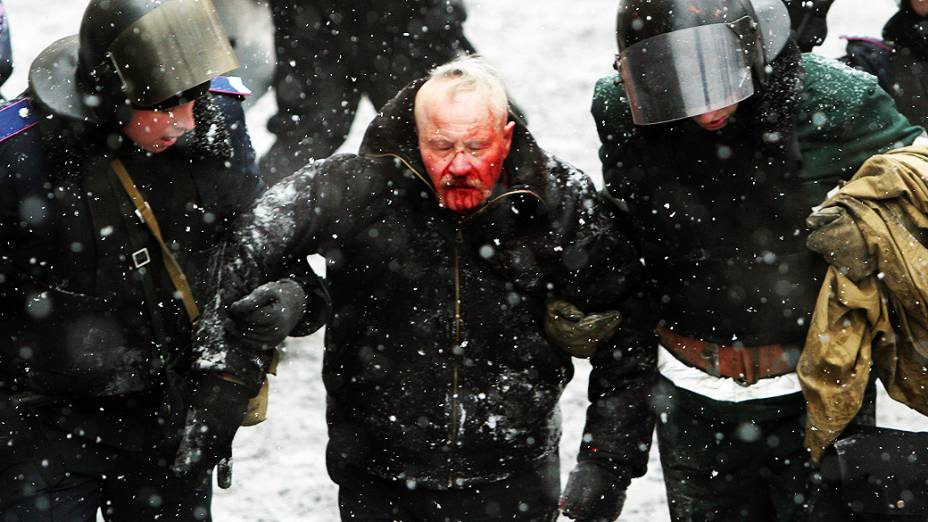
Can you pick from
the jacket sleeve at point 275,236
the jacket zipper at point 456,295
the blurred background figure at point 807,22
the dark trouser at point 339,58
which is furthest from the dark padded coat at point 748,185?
the dark trouser at point 339,58

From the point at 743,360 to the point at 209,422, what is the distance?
1420mm

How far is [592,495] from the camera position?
3609 millimetres

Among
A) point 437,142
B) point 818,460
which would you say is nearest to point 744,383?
point 818,460

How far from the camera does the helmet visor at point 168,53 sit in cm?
339

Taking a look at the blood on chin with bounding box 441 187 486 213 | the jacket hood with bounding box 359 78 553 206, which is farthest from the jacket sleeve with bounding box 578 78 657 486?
the blood on chin with bounding box 441 187 486 213

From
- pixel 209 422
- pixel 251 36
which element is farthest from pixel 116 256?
pixel 251 36

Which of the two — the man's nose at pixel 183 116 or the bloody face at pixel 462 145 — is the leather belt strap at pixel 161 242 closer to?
the man's nose at pixel 183 116

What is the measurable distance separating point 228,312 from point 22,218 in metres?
0.55

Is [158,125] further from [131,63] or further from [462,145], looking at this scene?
[462,145]

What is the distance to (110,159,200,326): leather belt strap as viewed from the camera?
3521mm

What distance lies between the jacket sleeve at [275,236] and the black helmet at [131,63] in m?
0.36

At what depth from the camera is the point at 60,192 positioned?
3.42 metres

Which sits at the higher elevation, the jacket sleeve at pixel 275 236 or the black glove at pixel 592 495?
the jacket sleeve at pixel 275 236

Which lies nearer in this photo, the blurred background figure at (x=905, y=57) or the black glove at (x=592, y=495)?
the black glove at (x=592, y=495)
